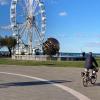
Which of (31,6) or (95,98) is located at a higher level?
(31,6)

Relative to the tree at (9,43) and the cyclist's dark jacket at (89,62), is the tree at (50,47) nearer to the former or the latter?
the tree at (9,43)

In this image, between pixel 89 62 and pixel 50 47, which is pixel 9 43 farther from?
pixel 89 62

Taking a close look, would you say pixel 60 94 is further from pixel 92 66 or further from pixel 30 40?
pixel 30 40

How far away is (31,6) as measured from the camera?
3435 inches

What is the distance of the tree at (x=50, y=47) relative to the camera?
304 ft

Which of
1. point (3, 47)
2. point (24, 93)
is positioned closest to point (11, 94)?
point (24, 93)

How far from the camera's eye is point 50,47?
9531 centimetres

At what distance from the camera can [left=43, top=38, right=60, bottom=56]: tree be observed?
92.6 m

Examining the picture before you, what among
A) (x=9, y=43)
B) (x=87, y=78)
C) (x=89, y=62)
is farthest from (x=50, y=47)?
(x=87, y=78)

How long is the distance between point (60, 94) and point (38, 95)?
1012mm

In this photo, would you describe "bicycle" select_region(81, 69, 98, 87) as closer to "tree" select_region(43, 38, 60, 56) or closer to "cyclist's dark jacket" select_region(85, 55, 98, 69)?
"cyclist's dark jacket" select_region(85, 55, 98, 69)

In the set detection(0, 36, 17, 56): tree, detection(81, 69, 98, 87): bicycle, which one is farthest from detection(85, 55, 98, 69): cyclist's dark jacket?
detection(0, 36, 17, 56): tree

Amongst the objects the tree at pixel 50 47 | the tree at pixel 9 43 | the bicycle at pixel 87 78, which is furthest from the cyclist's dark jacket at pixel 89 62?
the tree at pixel 9 43

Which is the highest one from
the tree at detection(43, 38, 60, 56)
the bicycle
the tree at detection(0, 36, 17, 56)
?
the tree at detection(0, 36, 17, 56)
